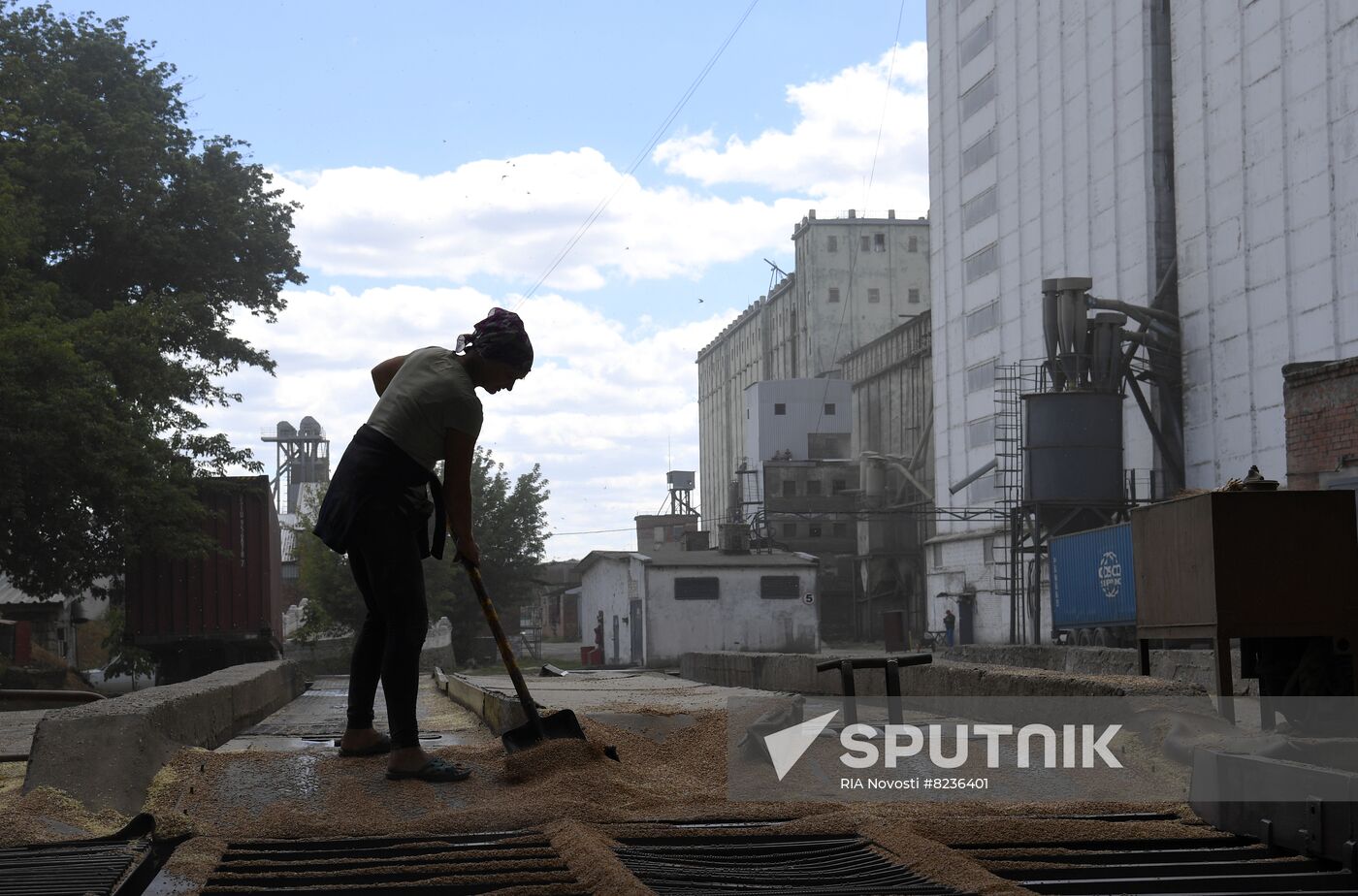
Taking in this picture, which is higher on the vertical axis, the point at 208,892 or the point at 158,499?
the point at 158,499

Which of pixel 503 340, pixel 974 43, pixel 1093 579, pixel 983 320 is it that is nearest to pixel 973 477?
pixel 983 320

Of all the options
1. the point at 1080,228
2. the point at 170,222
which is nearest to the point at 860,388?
the point at 1080,228

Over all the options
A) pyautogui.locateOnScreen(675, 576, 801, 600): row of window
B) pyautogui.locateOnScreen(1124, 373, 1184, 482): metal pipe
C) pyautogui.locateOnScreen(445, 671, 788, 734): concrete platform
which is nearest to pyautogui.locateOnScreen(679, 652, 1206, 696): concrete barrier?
pyautogui.locateOnScreen(445, 671, 788, 734): concrete platform

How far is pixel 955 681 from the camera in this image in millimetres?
7902

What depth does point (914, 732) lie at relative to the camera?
590 cm

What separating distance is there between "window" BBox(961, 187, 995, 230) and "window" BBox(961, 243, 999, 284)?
Result: 3.70 feet

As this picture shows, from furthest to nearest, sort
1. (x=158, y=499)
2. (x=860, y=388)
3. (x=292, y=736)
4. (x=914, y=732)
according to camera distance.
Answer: (x=860, y=388) < (x=158, y=499) < (x=292, y=736) < (x=914, y=732)

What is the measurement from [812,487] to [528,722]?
6390 centimetres

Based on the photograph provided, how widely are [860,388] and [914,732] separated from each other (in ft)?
204

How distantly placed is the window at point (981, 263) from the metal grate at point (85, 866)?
4520 centimetres

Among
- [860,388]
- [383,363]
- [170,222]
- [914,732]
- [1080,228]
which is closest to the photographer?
[383,363]

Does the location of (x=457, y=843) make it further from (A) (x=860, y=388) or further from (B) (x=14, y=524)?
(A) (x=860, y=388)

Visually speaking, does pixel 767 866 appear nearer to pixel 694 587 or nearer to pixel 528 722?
pixel 528 722

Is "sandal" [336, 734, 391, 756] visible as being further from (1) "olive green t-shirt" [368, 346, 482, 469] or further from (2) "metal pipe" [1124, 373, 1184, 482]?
(2) "metal pipe" [1124, 373, 1184, 482]
